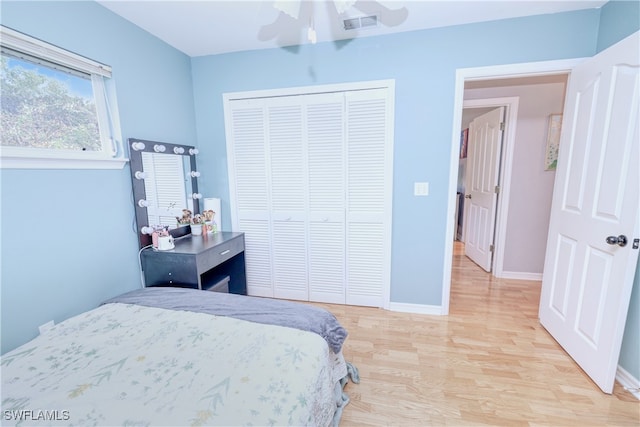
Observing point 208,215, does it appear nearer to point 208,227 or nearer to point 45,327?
point 208,227

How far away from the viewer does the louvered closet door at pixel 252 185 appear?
8.35 ft

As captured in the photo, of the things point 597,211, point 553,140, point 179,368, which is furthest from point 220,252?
point 553,140

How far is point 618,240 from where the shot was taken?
1.45 meters

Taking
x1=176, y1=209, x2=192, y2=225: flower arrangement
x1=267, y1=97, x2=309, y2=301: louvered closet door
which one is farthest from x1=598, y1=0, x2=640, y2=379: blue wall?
x1=176, y1=209, x2=192, y2=225: flower arrangement

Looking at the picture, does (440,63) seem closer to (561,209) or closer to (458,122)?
(458,122)

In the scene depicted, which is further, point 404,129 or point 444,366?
point 404,129

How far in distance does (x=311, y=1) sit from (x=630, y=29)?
1.99 metres

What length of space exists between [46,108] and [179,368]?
170cm

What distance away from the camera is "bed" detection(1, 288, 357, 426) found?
32.4 inches

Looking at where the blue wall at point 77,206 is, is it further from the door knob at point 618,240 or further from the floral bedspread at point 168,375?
the door knob at point 618,240

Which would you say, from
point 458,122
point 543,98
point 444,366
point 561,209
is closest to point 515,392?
point 444,366

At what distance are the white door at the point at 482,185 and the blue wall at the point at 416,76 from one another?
4.08ft

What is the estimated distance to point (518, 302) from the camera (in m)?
2.64

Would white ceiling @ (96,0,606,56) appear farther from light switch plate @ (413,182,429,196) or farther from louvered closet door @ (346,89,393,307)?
light switch plate @ (413,182,429,196)
